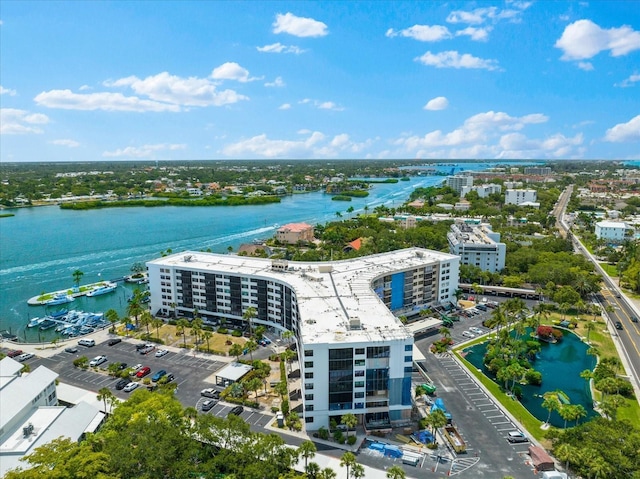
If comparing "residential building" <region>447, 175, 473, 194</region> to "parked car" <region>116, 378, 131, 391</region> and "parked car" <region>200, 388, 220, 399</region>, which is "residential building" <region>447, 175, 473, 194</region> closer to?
"parked car" <region>200, 388, 220, 399</region>

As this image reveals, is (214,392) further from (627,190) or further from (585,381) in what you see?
(627,190)

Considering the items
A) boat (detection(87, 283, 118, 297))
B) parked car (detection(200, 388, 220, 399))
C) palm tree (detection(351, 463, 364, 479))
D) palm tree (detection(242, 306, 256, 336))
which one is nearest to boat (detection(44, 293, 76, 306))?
boat (detection(87, 283, 118, 297))

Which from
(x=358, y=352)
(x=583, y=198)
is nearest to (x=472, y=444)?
(x=358, y=352)

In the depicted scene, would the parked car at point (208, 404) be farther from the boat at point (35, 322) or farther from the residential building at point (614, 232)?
the residential building at point (614, 232)

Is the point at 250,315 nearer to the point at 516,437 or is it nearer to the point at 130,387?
the point at 130,387

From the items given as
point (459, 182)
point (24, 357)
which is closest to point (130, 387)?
point (24, 357)

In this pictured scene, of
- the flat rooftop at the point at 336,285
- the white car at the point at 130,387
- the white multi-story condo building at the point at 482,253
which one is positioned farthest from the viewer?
the white multi-story condo building at the point at 482,253

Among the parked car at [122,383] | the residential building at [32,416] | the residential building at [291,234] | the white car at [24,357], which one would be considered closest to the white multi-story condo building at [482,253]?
the residential building at [291,234]
